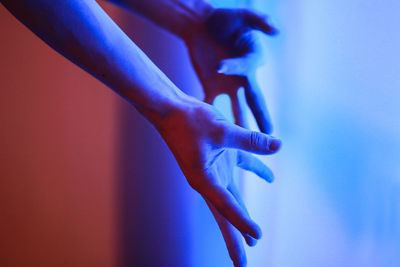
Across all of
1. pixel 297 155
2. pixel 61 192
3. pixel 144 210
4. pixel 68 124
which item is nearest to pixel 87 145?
pixel 68 124

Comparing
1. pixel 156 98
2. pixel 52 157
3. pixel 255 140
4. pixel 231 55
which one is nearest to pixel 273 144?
pixel 255 140

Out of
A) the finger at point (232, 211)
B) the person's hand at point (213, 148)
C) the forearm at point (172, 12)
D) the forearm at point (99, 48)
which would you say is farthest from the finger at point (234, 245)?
the forearm at point (172, 12)

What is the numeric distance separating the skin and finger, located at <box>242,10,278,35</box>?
0.28m

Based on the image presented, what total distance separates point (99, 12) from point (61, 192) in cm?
71

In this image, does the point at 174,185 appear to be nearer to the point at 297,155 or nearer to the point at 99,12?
the point at 297,155

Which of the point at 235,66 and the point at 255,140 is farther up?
the point at 235,66

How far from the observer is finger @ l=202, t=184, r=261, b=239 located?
0.56 meters

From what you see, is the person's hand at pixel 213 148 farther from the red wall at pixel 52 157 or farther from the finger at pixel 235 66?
the red wall at pixel 52 157

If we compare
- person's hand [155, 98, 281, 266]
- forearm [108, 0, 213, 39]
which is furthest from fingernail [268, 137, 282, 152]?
forearm [108, 0, 213, 39]

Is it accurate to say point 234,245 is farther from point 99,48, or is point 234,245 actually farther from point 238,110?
point 99,48

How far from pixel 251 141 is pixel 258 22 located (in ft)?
1.18

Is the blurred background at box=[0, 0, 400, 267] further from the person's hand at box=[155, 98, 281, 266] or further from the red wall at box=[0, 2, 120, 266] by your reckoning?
the person's hand at box=[155, 98, 281, 266]

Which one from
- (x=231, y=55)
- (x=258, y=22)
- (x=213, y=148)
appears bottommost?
(x=213, y=148)

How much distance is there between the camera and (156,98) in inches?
25.0
